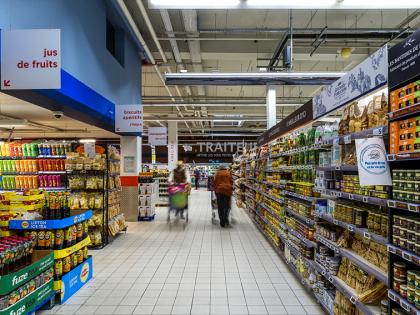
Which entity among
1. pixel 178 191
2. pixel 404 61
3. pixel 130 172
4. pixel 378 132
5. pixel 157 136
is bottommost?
pixel 178 191

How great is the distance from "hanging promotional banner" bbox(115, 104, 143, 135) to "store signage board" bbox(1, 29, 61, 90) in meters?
4.65

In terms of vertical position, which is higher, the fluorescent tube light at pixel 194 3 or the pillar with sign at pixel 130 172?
the fluorescent tube light at pixel 194 3

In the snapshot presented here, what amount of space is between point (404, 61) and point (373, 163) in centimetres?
76

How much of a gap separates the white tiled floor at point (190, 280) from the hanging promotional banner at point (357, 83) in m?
2.46

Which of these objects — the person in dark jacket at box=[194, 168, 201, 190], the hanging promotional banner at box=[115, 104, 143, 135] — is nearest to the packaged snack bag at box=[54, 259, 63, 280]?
the hanging promotional banner at box=[115, 104, 143, 135]

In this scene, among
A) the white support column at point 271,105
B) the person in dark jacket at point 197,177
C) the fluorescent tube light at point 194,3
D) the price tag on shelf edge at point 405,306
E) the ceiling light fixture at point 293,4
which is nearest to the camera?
the price tag on shelf edge at point 405,306

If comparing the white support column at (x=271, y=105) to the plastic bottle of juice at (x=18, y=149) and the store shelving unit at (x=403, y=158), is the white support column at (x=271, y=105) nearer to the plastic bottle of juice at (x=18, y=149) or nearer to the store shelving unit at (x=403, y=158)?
the plastic bottle of juice at (x=18, y=149)

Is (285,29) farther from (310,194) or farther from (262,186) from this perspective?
(310,194)

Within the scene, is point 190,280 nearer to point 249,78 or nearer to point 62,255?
point 62,255

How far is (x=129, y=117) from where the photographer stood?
9.09m

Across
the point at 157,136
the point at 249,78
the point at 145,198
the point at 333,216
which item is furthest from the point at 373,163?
the point at 157,136

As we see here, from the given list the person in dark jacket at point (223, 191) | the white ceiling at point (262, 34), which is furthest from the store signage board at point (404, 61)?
the person in dark jacket at point (223, 191)

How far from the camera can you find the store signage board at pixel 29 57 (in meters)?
4.32

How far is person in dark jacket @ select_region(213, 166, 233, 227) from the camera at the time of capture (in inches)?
387
